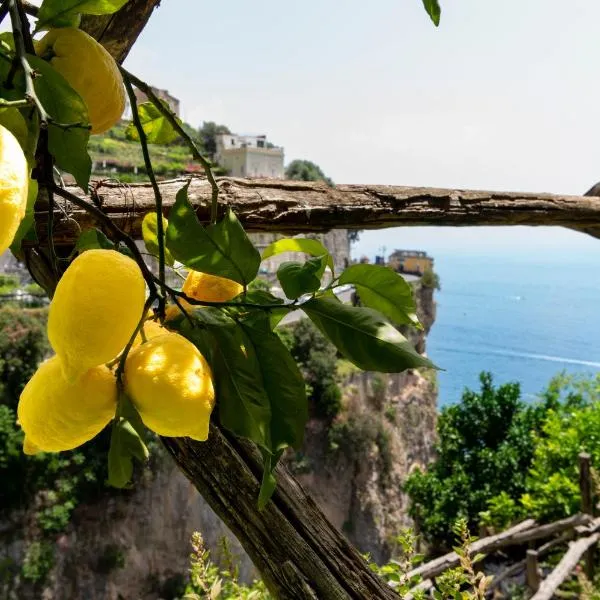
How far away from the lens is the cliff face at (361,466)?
24.0 feet

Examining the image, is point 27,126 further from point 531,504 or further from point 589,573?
point 531,504

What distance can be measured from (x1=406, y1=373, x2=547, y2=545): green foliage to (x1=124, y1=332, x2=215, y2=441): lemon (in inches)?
136

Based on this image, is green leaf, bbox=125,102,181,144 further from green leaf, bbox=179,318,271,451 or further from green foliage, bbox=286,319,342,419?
green foliage, bbox=286,319,342,419

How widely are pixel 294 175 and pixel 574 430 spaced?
11.4 m

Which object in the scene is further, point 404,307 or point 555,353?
point 555,353

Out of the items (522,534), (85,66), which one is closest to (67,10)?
(85,66)

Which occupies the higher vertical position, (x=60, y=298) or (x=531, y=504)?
(x=60, y=298)

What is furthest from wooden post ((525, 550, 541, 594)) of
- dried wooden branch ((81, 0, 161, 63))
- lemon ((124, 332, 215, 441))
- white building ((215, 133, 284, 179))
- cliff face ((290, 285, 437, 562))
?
white building ((215, 133, 284, 179))

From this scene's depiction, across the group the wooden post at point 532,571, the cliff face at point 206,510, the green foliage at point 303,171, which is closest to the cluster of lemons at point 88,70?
the wooden post at point 532,571

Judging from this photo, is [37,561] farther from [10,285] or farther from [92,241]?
[92,241]

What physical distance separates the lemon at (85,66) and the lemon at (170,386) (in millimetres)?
82

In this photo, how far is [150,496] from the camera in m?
6.11

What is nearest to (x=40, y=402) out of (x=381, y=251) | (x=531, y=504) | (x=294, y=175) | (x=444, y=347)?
(x=531, y=504)

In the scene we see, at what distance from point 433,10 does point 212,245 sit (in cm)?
10
